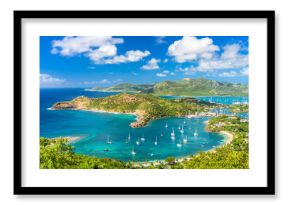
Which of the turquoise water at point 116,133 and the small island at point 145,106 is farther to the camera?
the small island at point 145,106

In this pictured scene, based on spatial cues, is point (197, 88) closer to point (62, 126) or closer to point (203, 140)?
point (203, 140)

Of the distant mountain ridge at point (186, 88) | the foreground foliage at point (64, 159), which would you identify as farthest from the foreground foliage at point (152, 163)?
the distant mountain ridge at point (186, 88)

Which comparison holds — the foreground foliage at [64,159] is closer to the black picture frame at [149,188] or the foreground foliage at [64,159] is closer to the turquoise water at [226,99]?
the black picture frame at [149,188]

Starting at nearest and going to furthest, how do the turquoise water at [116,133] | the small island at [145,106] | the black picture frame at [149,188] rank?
the black picture frame at [149,188] → the turquoise water at [116,133] → the small island at [145,106]

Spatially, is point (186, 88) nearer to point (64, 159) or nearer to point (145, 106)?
point (145, 106)

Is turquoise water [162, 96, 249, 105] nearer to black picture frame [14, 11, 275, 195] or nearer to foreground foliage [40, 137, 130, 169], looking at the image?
black picture frame [14, 11, 275, 195]
